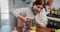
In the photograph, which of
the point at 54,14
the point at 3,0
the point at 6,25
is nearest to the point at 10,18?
the point at 6,25

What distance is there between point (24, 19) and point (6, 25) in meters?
0.23

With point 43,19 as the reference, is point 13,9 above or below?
above

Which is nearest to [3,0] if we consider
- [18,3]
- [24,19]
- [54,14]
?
[18,3]

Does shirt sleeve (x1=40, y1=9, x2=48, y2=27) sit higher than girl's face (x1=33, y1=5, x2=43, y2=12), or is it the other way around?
girl's face (x1=33, y1=5, x2=43, y2=12)

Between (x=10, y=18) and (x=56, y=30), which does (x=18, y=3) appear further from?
(x=56, y=30)

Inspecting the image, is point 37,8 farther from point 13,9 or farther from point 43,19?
point 13,9

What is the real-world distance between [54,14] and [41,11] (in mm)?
132

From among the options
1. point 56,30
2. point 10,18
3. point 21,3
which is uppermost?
point 21,3

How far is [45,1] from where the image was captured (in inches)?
41.5

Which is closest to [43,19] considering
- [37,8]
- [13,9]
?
Result: [37,8]

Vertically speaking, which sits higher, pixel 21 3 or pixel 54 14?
pixel 21 3

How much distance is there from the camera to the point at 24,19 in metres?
1.15

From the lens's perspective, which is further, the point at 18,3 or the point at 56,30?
the point at 18,3

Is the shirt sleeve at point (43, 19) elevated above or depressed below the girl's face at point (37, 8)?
below
